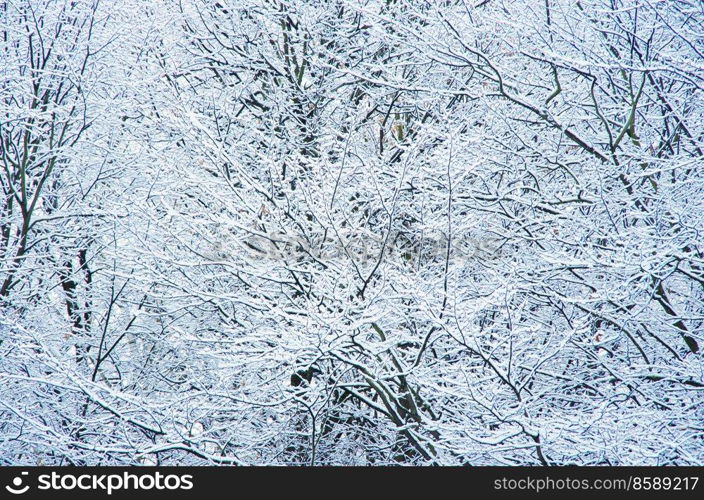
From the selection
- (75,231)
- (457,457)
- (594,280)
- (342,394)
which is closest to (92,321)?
(75,231)

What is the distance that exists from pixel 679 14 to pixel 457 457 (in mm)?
3243

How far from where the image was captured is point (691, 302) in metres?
4.96

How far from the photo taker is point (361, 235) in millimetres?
5301

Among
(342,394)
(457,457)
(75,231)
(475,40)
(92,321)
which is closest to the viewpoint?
(457,457)

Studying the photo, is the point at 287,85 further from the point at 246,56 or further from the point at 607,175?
the point at 607,175

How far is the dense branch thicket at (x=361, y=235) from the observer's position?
4.12 metres

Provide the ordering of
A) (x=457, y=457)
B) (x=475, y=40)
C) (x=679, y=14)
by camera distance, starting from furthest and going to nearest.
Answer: (x=475, y=40) → (x=457, y=457) → (x=679, y=14)

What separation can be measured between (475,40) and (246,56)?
2.66 meters

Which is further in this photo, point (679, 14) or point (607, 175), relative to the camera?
point (607, 175)

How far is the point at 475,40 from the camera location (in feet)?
17.6

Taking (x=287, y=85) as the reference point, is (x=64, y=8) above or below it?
above

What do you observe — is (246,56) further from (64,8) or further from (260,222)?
(260,222)

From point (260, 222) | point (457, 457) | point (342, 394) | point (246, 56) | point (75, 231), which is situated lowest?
point (457, 457)

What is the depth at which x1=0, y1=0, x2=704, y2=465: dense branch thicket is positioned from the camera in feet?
13.5
